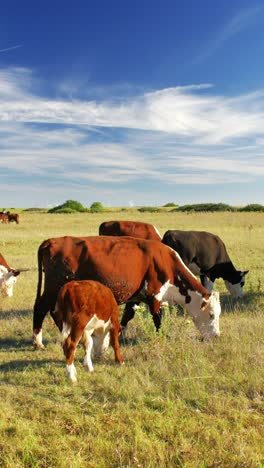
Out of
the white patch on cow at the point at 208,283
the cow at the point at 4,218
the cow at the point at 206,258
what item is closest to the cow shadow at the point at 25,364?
the cow at the point at 206,258

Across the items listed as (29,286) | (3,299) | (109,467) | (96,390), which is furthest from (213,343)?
(29,286)

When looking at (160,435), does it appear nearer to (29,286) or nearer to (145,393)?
(145,393)

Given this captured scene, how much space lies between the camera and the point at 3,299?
12.0 m

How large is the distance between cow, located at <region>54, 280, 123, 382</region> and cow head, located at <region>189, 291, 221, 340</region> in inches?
68.9

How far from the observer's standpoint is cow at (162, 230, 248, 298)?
39.1 feet

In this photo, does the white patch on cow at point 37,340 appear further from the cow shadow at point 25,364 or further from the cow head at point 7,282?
the cow head at point 7,282

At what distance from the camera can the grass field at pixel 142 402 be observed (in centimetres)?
418

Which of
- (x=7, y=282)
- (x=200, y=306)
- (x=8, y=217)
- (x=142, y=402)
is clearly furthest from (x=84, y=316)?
(x=8, y=217)

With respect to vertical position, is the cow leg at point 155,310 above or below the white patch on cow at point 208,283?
above

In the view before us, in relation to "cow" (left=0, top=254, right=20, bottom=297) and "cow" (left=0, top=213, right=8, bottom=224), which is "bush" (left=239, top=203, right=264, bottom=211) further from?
"cow" (left=0, top=254, right=20, bottom=297)

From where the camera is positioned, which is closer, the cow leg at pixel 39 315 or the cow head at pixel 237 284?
the cow leg at pixel 39 315

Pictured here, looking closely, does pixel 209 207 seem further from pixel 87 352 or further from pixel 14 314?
pixel 87 352

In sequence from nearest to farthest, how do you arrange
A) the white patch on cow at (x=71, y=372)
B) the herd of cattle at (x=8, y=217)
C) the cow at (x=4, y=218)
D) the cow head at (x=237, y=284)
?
the white patch on cow at (x=71, y=372) → the cow head at (x=237, y=284) → the herd of cattle at (x=8, y=217) → the cow at (x=4, y=218)

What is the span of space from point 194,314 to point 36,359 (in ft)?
9.03
